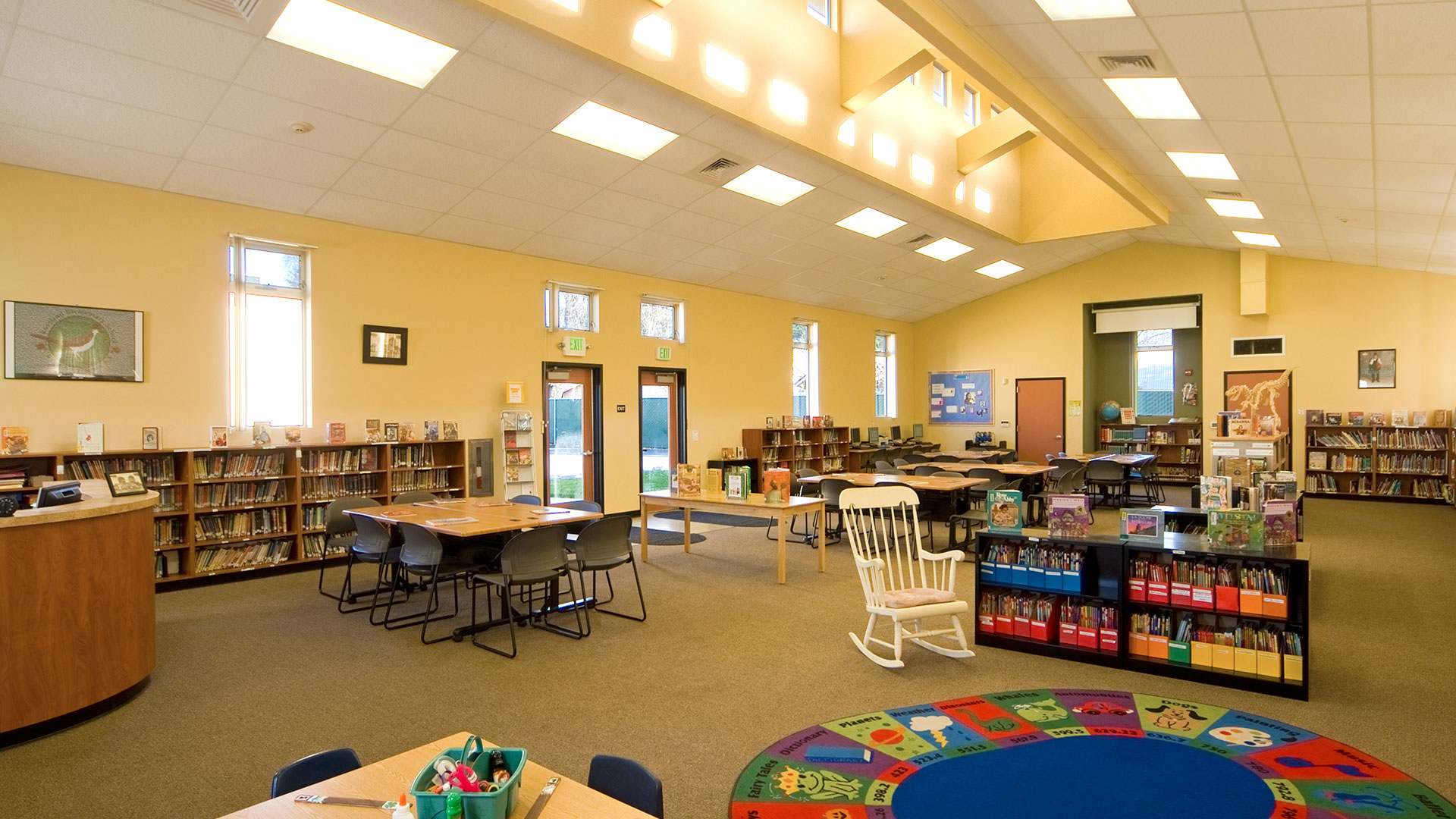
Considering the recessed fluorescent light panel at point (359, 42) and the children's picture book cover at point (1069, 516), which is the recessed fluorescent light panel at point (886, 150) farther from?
the children's picture book cover at point (1069, 516)

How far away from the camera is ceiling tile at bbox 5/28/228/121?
188 inches

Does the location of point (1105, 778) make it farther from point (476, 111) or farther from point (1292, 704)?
point (476, 111)

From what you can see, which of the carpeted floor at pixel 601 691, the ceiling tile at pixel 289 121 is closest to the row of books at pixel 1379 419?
the carpeted floor at pixel 601 691

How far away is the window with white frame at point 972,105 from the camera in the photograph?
37.5 ft

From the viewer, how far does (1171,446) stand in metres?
14.6

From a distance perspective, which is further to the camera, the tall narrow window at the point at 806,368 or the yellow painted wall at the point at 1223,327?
the tall narrow window at the point at 806,368

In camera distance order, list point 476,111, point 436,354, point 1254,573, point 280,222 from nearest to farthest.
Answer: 1. point 1254,573
2. point 476,111
3. point 280,222
4. point 436,354

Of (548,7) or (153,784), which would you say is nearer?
(153,784)

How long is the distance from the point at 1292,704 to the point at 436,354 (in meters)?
8.09

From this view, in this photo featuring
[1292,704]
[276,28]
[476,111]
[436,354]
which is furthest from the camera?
[436,354]

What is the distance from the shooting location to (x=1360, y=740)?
3486 millimetres

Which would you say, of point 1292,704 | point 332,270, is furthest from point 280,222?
point 1292,704

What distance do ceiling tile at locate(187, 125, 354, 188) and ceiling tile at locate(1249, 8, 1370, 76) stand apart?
7014 mm

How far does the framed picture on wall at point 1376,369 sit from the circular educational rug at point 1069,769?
38.5 ft
